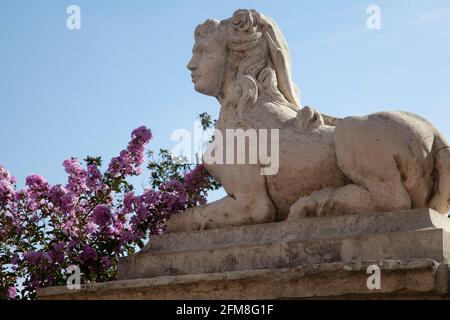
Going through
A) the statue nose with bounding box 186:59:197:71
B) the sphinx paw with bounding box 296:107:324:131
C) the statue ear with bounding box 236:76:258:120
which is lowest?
the sphinx paw with bounding box 296:107:324:131

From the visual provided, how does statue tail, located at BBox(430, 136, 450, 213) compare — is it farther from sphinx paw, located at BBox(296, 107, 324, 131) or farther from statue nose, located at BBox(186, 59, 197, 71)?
statue nose, located at BBox(186, 59, 197, 71)

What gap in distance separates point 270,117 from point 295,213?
0.91 meters

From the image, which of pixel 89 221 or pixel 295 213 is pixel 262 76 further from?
pixel 89 221

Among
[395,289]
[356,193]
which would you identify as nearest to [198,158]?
[356,193]

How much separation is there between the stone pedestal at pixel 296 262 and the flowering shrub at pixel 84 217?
6.25ft

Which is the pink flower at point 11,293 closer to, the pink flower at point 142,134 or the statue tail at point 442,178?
the pink flower at point 142,134

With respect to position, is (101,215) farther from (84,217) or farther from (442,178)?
(442,178)

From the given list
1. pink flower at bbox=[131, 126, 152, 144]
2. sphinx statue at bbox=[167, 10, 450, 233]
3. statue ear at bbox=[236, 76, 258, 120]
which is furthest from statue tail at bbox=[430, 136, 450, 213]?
pink flower at bbox=[131, 126, 152, 144]

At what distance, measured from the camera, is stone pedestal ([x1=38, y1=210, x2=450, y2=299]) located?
630 cm

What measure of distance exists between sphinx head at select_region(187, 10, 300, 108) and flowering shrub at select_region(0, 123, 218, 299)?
1.57 metres

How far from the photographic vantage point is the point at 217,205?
7.66 metres

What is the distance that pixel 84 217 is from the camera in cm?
1011
